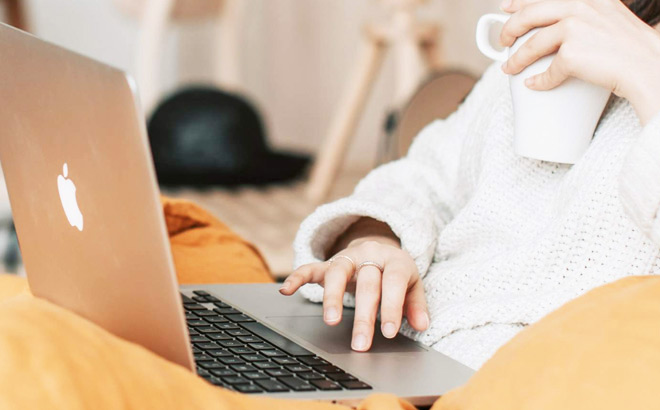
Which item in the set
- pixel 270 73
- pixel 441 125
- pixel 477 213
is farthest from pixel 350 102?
pixel 477 213

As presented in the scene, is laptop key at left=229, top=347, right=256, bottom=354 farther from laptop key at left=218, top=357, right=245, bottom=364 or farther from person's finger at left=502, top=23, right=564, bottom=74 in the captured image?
person's finger at left=502, top=23, right=564, bottom=74

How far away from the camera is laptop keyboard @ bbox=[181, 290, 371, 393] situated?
0.55 metres

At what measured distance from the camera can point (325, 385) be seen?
1.81 ft

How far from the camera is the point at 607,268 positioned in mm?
679

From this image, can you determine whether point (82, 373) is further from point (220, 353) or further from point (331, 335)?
point (331, 335)

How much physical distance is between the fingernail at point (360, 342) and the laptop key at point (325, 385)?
0.09 meters

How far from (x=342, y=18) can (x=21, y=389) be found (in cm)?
318

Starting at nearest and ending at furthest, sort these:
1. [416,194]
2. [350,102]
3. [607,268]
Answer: [607,268] → [416,194] → [350,102]

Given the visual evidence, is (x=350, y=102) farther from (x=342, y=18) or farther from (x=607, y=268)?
(x=607, y=268)

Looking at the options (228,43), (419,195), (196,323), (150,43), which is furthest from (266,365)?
(228,43)

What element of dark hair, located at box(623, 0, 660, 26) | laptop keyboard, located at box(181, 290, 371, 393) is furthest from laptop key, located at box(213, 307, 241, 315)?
dark hair, located at box(623, 0, 660, 26)

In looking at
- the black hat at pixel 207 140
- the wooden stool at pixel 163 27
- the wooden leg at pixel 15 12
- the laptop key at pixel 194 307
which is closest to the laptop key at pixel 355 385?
the laptop key at pixel 194 307

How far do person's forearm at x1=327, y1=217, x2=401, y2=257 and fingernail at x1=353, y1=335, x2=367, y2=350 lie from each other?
18cm

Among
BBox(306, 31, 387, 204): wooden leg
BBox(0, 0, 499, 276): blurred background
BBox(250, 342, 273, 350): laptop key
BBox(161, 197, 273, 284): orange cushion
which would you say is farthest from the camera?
BBox(306, 31, 387, 204): wooden leg
